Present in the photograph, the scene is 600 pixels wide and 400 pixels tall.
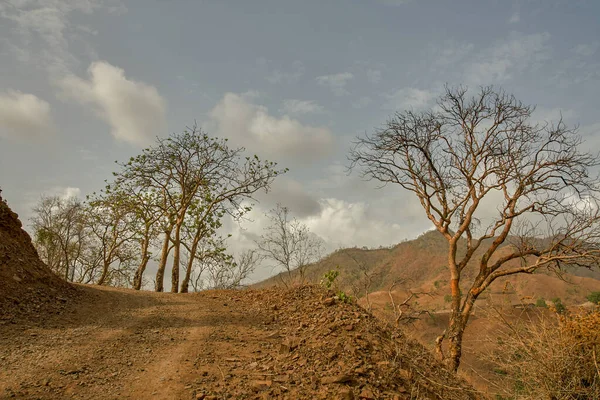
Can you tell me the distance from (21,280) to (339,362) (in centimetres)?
772

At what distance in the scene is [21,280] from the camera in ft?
27.7

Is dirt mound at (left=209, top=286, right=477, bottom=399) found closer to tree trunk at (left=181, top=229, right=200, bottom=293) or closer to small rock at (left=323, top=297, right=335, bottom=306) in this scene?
small rock at (left=323, top=297, right=335, bottom=306)

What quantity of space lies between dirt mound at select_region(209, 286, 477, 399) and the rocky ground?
0.02 meters

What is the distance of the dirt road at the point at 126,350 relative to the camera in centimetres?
468

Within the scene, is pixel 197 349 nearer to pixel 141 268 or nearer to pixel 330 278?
pixel 330 278

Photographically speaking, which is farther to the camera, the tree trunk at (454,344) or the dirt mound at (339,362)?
the tree trunk at (454,344)

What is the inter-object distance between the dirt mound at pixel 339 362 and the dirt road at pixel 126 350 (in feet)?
1.65

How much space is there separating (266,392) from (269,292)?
559 cm

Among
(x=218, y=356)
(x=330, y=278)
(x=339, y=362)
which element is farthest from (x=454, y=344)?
(x=218, y=356)

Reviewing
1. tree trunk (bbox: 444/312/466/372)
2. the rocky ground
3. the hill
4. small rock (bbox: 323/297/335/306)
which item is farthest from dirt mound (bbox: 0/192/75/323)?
tree trunk (bbox: 444/312/466/372)

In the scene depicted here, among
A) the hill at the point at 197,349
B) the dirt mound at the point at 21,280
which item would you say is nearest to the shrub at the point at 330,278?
the hill at the point at 197,349

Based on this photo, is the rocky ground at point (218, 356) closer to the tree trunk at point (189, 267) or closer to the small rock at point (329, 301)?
the small rock at point (329, 301)

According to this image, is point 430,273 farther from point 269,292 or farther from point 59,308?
point 59,308

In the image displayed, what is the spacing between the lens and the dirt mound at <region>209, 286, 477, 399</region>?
189 inches
